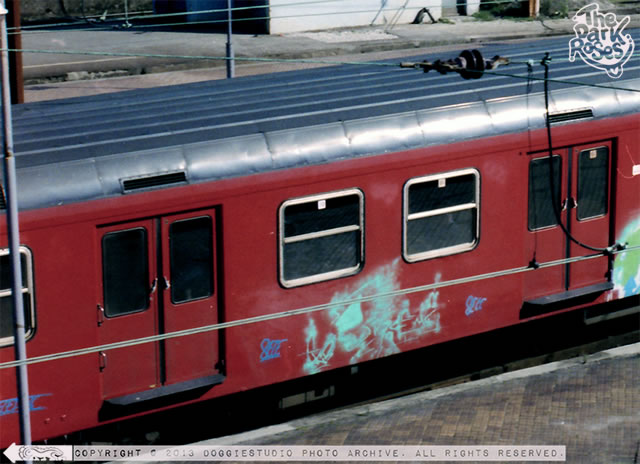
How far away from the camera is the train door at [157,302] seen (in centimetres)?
985

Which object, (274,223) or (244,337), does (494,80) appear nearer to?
(274,223)

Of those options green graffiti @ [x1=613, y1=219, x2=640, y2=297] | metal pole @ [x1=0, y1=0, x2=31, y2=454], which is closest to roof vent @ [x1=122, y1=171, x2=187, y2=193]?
metal pole @ [x1=0, y1=0, x2=31, y2=454]

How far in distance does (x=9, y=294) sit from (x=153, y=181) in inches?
63.2

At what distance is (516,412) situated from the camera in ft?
37.6

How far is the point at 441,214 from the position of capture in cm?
1141

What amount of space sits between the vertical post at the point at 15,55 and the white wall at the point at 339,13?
15.0 m

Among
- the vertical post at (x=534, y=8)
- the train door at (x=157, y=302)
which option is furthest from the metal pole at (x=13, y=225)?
the vertical post at (x=534, y=8)

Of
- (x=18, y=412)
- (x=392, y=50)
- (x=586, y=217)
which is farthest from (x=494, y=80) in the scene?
(x=392, y=50)

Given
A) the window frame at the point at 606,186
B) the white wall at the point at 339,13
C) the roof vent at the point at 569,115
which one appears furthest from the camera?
the white wall at the point at 339,13

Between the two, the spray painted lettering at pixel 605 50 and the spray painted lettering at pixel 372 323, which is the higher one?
the spray painted lettering at pixel 605 50

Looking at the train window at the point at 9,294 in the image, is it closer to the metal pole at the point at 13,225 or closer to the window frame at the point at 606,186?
the metal pole at the point at 13,225

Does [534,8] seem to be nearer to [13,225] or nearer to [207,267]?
[207,267]

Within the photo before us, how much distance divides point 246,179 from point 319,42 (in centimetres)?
2112

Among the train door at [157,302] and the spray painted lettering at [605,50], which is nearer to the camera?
the train door at [157,302]
